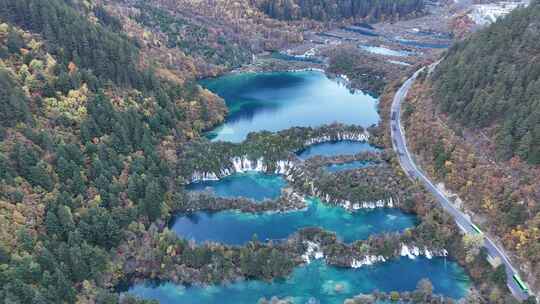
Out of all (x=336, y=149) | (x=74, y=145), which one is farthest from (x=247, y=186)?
(x=74, y=145)

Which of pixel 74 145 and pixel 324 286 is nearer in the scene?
pixel 324 286

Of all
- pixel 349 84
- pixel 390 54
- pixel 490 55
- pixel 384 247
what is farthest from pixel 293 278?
pixel 390 54

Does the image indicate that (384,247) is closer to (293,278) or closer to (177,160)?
(293,278)

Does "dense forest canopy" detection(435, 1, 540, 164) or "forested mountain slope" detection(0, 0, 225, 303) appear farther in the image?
"dense forest canopy" detection(435, 1, 540, 164)

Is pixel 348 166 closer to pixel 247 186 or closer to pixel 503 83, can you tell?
pixel 247 186

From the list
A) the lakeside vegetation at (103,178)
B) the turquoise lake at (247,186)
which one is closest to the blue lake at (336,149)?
the lakeside vegetation at (103,178)

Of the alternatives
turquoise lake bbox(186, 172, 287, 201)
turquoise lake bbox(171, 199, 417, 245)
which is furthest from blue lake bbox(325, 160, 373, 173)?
turquoise lake bbox(171, 199, 417, 245)

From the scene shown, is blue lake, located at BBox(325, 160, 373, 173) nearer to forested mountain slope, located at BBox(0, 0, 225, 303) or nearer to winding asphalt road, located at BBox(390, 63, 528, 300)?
winding asphalt road, located at BBox(390, 63, 528, 300)
